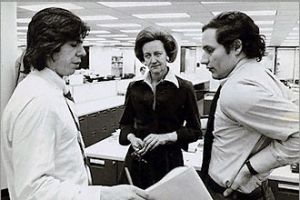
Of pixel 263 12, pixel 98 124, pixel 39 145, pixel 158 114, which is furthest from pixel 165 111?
pixel 263 12

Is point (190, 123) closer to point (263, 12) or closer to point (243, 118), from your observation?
point (243, 118)

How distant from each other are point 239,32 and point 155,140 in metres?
0.60

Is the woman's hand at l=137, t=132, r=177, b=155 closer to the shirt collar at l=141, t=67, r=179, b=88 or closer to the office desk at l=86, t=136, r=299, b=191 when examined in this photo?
the shirt collar at l=141, t=67, r=179, b=88

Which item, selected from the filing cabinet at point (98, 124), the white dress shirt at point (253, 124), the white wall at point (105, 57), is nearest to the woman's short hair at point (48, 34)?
the white dress shirt at point (253, 124)

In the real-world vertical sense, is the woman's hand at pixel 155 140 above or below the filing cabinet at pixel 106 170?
above

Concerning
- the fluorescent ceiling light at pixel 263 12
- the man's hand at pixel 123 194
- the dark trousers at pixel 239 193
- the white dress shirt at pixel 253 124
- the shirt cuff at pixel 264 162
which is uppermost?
the fluorescent ceiling light at pixel 263 12

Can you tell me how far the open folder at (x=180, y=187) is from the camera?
888 millimetres

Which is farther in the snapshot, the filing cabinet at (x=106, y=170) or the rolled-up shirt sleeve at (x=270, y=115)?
the filing cabinet at (x=106, y=170)

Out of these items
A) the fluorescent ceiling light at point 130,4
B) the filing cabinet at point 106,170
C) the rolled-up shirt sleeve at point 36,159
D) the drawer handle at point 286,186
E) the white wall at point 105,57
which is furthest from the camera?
the white wall at point 105,57

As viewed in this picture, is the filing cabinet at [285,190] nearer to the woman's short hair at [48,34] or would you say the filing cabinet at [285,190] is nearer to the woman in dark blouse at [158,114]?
the woman in dark blouse at [158,114]

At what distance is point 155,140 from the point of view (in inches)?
58.4

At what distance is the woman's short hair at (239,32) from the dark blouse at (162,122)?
0.46m

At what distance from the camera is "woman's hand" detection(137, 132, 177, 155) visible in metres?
1.48

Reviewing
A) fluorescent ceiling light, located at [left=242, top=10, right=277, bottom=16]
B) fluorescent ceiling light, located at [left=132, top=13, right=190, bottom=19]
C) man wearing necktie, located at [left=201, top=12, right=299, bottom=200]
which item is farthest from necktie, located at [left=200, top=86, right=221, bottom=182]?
fluorescent ceiling light, located at [left=132, top=13, right=190, bottom=19]
